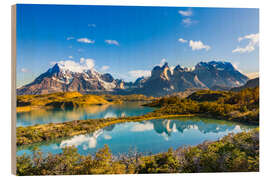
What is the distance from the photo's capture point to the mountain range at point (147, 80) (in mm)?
4633

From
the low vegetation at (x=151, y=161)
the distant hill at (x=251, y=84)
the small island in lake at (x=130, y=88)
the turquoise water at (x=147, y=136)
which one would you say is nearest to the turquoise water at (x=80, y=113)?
the small island in lake at (x=130, y=88)

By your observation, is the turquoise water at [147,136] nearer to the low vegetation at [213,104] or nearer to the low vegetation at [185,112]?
the low vegetation at [185,112]

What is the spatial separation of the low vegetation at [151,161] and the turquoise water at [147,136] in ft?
0.73

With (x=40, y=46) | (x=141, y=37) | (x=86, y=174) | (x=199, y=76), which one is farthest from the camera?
(x=199, y=76)

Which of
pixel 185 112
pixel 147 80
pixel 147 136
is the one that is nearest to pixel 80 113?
pixel 147 136

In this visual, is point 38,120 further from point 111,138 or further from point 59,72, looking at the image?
point 111,138

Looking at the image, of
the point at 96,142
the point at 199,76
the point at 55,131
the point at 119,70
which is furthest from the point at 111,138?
the point at 199,76

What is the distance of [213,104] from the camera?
5.37 metres

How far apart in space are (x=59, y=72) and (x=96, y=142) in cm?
206

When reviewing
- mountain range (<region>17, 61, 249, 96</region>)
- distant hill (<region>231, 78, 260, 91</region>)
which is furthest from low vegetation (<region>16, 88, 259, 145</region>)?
mountain range (<region>17, 61, 249, 96</region>)

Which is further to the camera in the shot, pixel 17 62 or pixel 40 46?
pixel 40 46

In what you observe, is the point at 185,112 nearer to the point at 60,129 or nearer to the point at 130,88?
the point at 130,88

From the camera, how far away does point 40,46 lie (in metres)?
4.36

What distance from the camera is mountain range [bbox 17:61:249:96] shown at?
463 cm
